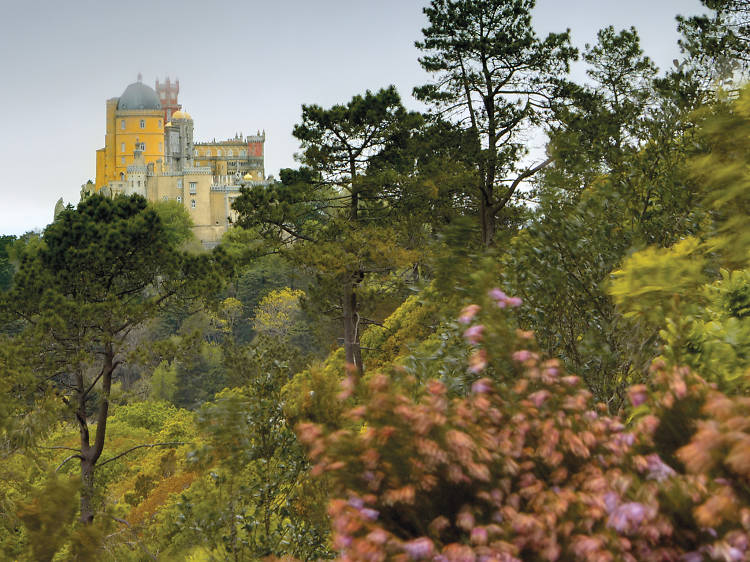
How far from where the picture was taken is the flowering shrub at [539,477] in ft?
9.23

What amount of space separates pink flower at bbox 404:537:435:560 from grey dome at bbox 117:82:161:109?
349 feet

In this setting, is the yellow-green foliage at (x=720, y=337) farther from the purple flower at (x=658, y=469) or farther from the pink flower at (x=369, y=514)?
the pink flower at (x=369, y=514)

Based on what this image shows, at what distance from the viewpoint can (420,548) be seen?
2904 mm

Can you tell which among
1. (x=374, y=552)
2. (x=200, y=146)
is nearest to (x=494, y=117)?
(x=374, y=552)

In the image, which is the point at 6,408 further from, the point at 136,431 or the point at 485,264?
the point at 136,431

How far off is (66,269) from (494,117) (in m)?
10.0

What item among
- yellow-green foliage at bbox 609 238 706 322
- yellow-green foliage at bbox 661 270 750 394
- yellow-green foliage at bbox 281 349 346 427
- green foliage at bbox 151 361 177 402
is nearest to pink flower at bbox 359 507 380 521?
yellow-green foliage at bbox 661 270 750 394

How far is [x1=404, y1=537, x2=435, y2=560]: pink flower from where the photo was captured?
2.90 metres

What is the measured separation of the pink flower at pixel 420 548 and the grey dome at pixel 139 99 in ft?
349

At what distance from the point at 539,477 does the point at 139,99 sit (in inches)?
4218

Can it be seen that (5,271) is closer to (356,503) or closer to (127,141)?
(127,141)

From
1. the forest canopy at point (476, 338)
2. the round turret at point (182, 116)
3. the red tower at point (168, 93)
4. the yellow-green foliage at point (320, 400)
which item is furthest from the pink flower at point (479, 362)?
the red tower at point (168, 93)

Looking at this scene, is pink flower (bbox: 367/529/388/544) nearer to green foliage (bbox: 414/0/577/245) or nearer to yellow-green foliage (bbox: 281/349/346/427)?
yellow-green foliage (bbox: 281/349/346/427)

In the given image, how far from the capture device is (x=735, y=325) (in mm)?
4973
